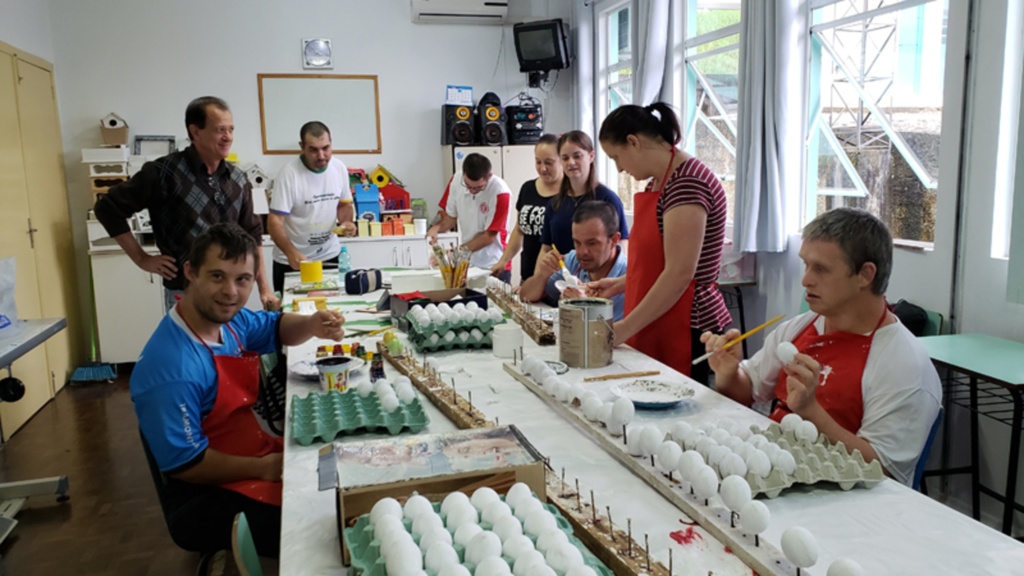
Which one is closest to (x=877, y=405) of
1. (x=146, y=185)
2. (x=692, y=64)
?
(x=146, y=185)

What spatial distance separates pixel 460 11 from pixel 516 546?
6.30 meters

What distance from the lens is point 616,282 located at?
272 cm

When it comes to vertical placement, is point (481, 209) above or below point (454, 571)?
above

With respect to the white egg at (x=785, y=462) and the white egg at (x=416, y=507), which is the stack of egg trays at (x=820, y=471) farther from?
the white egg at (x=416, y=507)

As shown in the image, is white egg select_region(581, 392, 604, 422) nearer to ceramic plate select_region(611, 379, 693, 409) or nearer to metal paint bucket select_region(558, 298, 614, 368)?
ceramic plate select_region(611, 379, 693, 409)

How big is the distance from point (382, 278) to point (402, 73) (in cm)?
352

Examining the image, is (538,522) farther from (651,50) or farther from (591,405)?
(651,50)

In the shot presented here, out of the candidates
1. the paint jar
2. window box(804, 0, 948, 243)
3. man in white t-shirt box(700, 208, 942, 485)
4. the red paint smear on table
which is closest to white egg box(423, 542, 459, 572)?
the red paint smear on table

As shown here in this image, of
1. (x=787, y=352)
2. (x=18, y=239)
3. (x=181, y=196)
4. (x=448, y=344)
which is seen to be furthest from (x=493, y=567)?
(x=18, y=239)

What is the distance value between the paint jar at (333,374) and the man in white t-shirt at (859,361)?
3.36 ft

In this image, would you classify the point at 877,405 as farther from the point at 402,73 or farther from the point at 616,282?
the point at 402,73

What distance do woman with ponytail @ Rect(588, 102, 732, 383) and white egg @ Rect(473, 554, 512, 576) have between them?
1353 mm

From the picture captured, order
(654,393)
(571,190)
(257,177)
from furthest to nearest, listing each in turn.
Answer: (257,177)
(571,190)
(654,393)

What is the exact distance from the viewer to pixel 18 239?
4.56 metres
